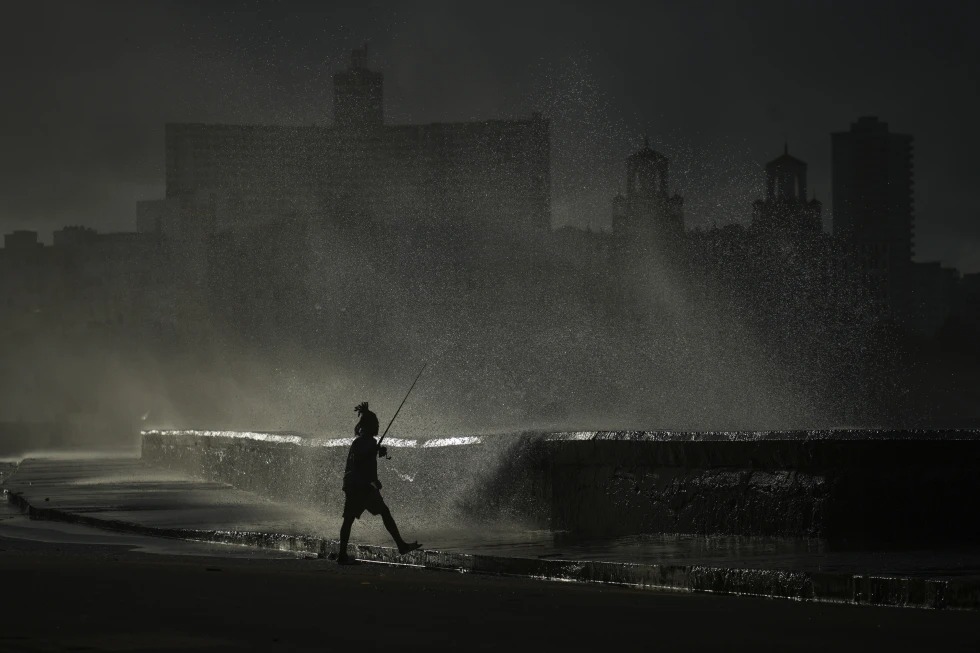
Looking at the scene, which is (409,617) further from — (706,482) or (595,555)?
(706,482)

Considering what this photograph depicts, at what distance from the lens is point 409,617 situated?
9.09m

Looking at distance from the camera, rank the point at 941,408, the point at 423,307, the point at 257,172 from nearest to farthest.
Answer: the point at 423,307 < the point at 941,408 < the point at 257,172

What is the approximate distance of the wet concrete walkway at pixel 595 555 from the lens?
9.29 meters

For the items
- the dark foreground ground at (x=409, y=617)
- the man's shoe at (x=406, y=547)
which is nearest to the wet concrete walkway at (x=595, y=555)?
the man's shoe at (x=406, y=547)

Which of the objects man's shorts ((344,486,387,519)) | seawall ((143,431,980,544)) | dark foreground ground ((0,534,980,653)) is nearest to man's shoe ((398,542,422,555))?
man's shorts ((344,486,387,519))

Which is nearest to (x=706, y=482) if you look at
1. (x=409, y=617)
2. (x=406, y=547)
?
(x=406, y=547)

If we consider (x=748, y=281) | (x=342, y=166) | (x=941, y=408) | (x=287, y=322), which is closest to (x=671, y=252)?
(x=748, y=281)

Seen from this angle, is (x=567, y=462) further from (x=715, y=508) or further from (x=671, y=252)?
(x=671, y=252)

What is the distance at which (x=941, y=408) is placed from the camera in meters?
89.4

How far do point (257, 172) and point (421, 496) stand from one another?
155 meters

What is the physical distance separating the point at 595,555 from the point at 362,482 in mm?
2822

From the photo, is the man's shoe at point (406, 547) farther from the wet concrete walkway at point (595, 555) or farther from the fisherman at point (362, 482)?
the fisherman at point (362, 482)

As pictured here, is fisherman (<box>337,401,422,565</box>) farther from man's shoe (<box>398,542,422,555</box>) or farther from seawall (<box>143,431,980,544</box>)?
seawall (<box>143,431,980,544</box>)

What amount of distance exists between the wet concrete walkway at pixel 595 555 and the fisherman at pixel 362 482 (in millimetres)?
370
